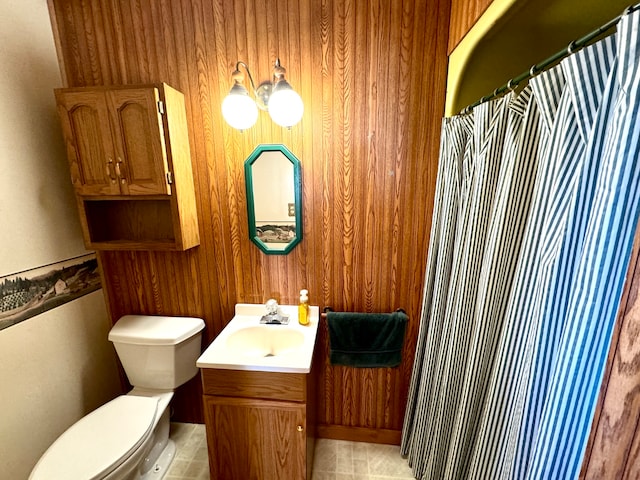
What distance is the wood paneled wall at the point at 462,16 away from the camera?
901 millimetres

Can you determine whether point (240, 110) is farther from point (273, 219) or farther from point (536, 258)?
point (536, 258)

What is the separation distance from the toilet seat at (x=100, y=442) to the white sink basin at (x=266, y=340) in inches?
19.3

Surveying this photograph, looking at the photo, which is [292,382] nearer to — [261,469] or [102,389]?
[261,469]

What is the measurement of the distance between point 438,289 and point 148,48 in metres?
1.79

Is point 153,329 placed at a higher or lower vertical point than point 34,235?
lower

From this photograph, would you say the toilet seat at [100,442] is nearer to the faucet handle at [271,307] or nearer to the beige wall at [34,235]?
the beige wall at [34,235]

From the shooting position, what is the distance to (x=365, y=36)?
46.3 inches

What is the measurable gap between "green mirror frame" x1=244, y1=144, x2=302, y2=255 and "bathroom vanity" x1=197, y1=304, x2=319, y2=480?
51 cm

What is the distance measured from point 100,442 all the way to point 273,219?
1.20 m

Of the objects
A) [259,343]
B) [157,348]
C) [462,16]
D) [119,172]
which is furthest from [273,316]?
[462,16]

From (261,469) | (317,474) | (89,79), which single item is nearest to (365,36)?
(89,79)

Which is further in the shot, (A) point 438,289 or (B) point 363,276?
(B) point 363,276

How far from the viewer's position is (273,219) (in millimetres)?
1379

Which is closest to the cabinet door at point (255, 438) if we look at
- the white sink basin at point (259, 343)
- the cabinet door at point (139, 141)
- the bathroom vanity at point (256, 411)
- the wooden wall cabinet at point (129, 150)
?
the bathroom vanity at point (256, 411)
